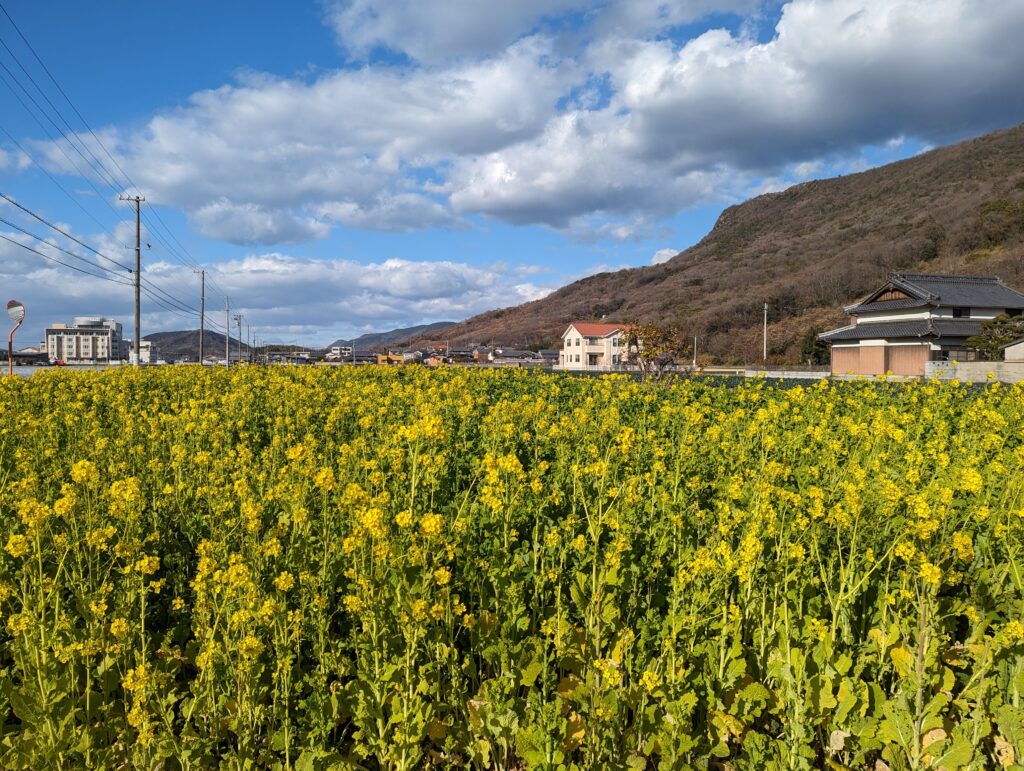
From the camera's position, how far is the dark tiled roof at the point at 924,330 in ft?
136

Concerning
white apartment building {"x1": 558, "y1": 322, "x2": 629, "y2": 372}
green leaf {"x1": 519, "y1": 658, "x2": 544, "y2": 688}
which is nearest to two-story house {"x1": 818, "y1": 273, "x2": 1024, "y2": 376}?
white apartment building {"x1": 558, "y1": 322, "x2": 629, "y2": 372}

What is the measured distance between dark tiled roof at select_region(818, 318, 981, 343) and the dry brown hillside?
65.6ft

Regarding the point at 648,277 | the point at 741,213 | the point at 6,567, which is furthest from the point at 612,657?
the point at 741,213

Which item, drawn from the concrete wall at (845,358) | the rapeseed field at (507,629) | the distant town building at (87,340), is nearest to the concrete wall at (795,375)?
the concrete wall at (845,358)

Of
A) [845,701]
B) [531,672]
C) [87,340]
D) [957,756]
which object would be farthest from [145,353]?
[957,756]

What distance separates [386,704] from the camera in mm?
2744

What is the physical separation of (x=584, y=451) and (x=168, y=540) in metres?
3.57

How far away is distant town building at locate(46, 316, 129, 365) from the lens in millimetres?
139250

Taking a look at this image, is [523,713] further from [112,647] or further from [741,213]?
[741,213]

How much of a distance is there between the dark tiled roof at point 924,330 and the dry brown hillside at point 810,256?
1998 centimetres

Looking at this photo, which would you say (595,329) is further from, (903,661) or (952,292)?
(903,661)

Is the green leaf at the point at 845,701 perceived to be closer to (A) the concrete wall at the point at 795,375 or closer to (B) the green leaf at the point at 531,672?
(B) the green leaf at the point at 531,672

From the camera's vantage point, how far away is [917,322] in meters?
43.7

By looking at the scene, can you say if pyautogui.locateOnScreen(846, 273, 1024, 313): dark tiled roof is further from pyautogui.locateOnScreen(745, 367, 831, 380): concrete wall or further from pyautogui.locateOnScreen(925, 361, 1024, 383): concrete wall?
pyautogui.locateOnScreen(925, 361, 1024, 383): concrete wall
